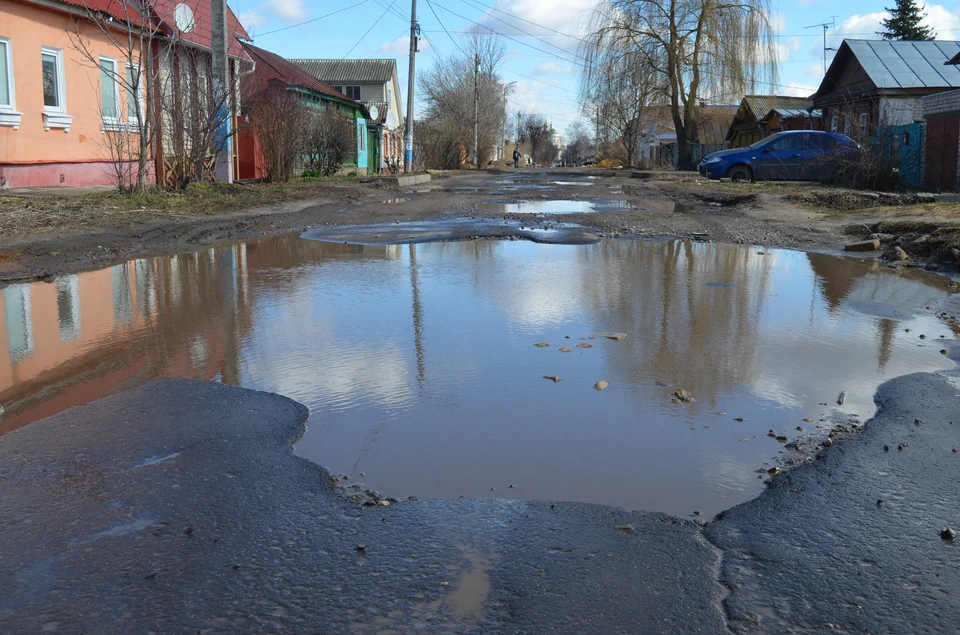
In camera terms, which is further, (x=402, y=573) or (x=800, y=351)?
(x=800, y=351)

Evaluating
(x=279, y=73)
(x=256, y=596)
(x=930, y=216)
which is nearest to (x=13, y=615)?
(x=256, y=596)

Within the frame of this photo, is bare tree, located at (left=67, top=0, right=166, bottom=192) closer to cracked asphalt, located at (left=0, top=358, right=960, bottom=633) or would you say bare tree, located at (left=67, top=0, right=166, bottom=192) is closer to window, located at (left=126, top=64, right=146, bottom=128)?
window, located at (left=126, top=64, right=146, bottom=128)

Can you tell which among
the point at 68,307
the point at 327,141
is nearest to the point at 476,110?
the point at 327,141

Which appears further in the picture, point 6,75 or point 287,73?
point 287,73

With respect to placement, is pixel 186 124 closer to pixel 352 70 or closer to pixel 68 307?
pixel 68 307

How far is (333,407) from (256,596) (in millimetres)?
1805

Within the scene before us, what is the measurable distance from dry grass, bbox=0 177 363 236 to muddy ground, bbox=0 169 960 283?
0.03 m

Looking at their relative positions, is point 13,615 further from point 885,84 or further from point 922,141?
point 885,84

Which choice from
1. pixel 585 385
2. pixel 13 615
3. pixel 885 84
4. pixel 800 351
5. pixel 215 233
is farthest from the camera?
pixel 885 84

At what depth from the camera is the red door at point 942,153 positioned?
19.3m

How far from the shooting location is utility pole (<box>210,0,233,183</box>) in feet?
54.6

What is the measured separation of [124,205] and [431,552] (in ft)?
38.2

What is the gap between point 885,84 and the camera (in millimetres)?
29578

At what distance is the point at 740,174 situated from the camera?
83.8 ft
